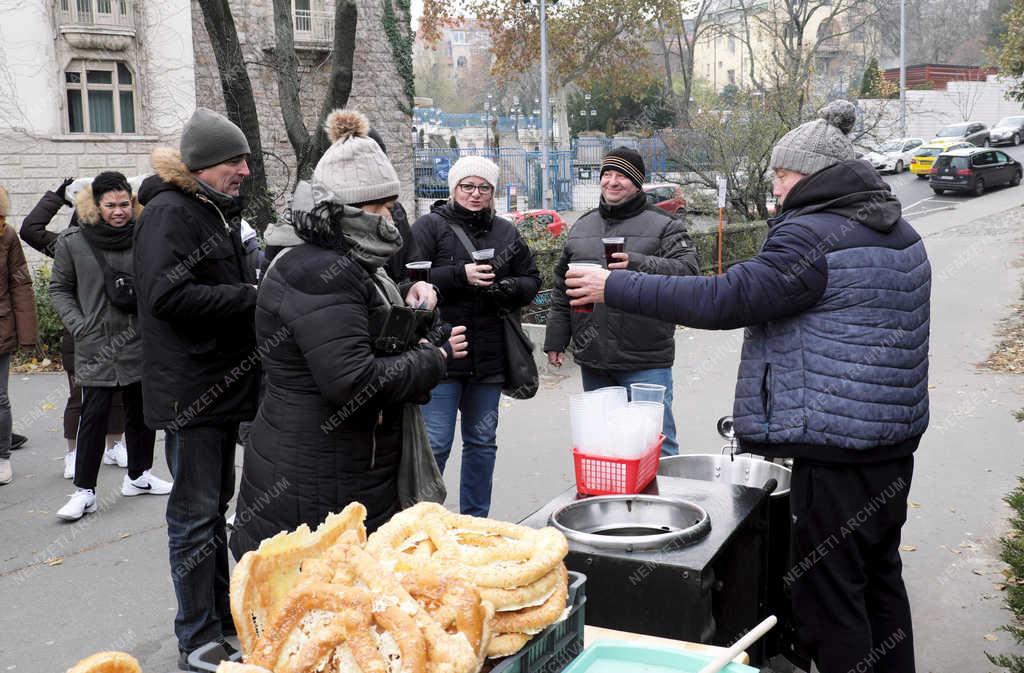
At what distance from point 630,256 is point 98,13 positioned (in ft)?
60.4

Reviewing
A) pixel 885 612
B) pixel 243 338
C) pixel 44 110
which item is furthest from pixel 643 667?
pixel 44 110

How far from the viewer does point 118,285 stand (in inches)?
222

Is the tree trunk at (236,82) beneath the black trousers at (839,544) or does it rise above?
above

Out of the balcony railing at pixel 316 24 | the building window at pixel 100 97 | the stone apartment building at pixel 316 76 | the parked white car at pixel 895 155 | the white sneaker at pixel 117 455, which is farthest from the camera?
the parked white car at pixel 895 155

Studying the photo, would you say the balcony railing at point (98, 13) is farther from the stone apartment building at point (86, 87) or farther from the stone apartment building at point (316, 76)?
the stone apartment building at point (316, 76)

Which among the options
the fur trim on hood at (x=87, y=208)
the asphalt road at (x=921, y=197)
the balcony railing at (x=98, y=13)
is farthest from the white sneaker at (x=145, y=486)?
the asphalt road at (x=921, y=197)

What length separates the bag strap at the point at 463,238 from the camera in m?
5.08

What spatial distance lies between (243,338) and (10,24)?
1813 cm

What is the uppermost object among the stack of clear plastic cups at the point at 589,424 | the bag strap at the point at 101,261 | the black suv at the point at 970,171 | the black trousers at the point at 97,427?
the black suv at the point at 970,171

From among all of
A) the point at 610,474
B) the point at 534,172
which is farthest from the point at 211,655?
the point at 534,172

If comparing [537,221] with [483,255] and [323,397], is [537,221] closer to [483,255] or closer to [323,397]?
[483,255]

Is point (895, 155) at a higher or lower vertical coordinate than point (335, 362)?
higher

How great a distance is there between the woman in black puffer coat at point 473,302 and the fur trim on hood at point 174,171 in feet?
4.79

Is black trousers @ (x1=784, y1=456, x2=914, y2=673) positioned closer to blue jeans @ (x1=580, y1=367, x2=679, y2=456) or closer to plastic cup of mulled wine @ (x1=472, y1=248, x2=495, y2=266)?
blue jeans @ (x1=580, y1=367, x2=679, y2=456)
